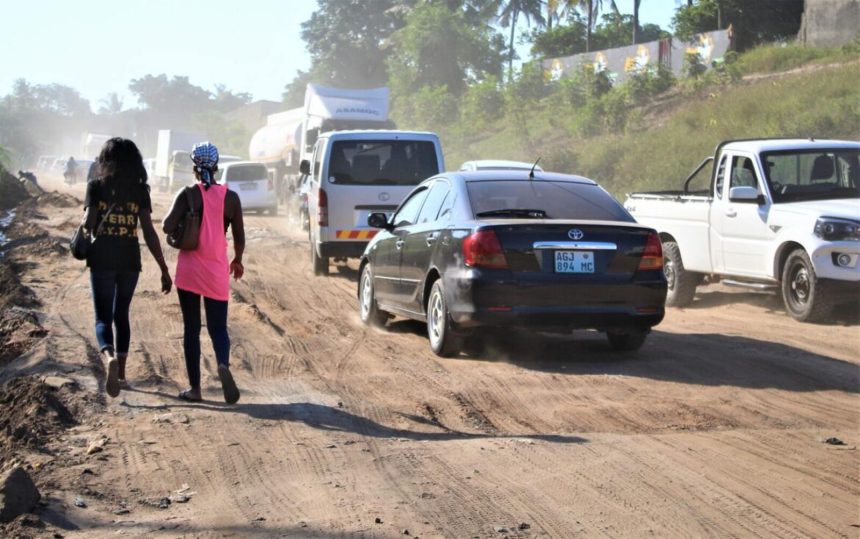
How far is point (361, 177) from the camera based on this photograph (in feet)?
54.2

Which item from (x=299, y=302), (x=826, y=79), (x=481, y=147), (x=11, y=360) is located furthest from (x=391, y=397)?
(x=481, y=147)

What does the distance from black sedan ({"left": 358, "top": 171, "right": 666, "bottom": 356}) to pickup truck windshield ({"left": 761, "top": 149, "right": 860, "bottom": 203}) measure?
381cm

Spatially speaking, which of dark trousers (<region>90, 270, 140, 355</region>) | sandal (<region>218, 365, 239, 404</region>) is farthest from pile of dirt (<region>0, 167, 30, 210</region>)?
sandal (<region>218, 365, 239, 404</region>)

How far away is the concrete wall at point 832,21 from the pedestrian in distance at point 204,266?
108 ft

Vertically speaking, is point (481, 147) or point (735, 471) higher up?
point (481, 147)

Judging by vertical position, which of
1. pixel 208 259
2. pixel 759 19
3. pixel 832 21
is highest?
pixel 759 19

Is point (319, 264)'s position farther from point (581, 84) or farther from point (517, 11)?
point (517, 11)

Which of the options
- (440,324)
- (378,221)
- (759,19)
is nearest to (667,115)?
(759,19)

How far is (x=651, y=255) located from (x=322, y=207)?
Answer: 796 cm

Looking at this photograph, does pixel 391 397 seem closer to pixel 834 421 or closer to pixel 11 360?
pixel 834 421

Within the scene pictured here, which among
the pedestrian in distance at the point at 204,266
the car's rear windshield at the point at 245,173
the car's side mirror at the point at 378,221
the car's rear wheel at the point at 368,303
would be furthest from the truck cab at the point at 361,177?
the car's rear windshield at the point at 245,173

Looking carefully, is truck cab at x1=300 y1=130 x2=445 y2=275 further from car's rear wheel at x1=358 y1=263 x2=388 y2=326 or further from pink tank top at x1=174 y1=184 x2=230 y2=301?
pink tank top at x1=174 y1=184 x2=230 y2=301

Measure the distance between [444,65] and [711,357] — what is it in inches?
2434

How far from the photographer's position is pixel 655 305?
9336 millimetres
